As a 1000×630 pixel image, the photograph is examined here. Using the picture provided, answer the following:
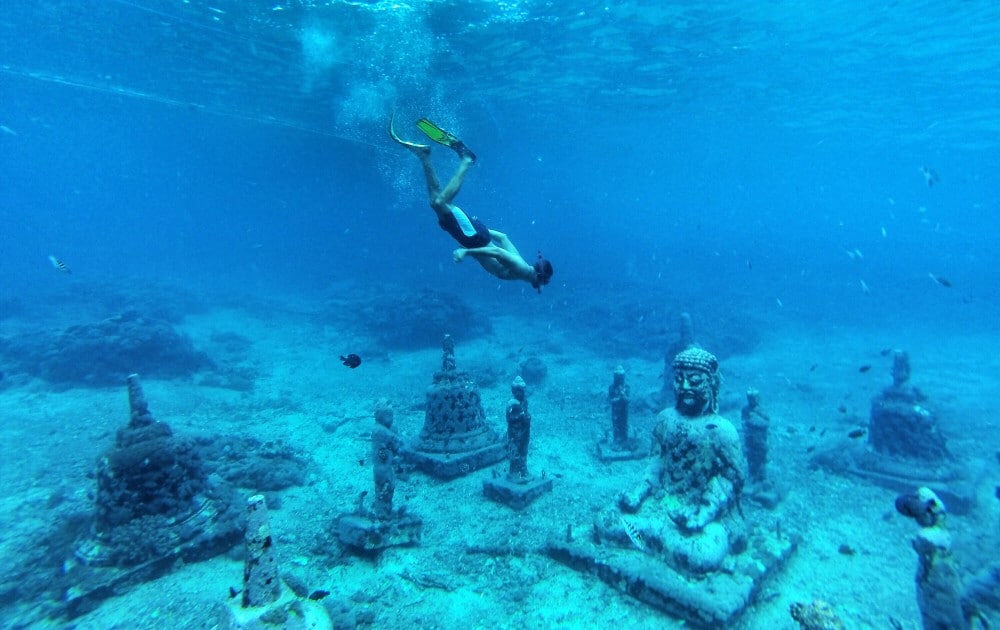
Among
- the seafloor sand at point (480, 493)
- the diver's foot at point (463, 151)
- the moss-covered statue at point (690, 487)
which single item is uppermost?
the diver's foot at point (463, 151)

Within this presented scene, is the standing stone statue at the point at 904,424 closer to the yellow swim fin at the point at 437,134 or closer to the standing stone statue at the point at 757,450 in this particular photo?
the standing stone statue at the point at 757,450

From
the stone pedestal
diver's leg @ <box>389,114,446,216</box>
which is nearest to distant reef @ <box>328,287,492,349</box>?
the stone pedestal

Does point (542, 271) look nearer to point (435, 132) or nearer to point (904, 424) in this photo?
point (435, 132)

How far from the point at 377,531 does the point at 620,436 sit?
19.5 feet

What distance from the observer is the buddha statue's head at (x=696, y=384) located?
6.04m

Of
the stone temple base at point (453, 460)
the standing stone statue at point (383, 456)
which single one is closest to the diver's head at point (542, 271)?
the standing stone statue at point (383, 456)

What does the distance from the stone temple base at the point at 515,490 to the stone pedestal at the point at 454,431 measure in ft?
3.40

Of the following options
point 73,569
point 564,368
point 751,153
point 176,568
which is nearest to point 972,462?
point 564,368

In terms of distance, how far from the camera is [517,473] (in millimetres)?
8523

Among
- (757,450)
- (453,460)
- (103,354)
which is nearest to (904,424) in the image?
(757,450)

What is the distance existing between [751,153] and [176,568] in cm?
6422

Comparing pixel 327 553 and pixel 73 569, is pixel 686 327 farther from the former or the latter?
pixel 73 569

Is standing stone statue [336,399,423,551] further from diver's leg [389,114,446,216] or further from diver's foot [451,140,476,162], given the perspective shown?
diver's foot [451,140,476,162]

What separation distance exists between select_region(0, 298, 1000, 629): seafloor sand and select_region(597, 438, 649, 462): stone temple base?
215 mm
